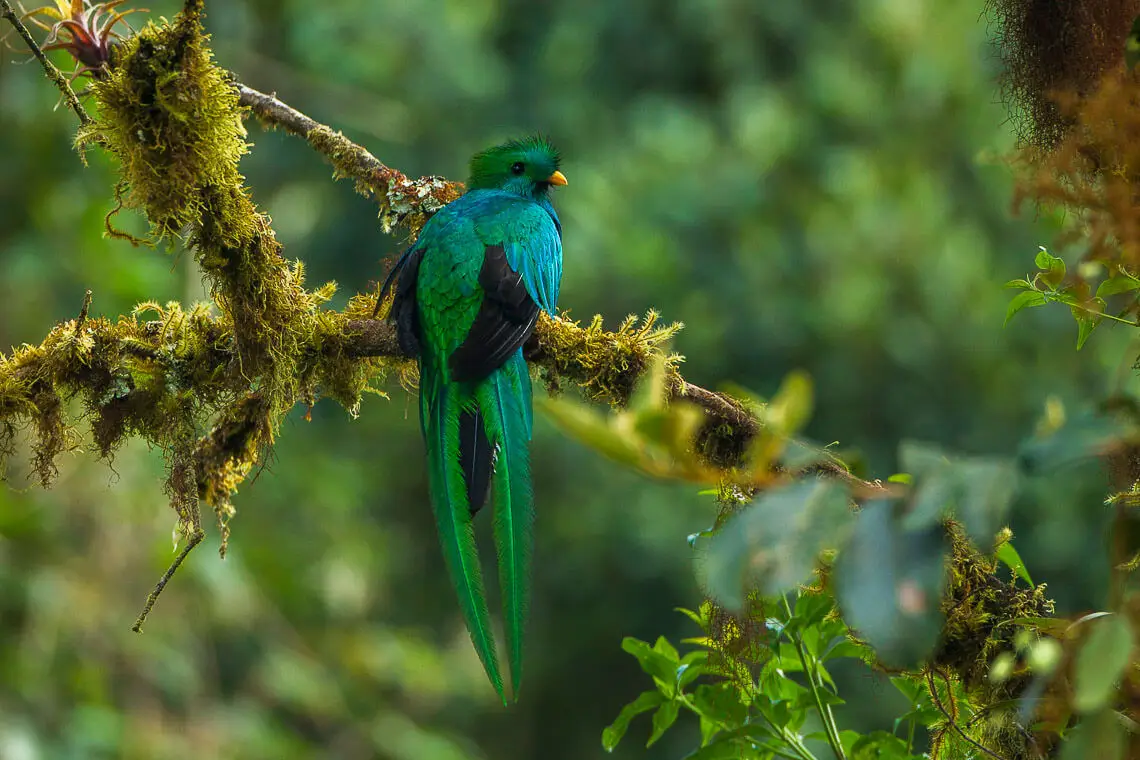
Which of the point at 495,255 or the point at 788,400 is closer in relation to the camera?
the point at 788,400

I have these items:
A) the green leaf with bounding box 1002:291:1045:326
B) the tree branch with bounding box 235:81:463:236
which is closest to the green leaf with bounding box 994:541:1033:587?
the green leaf with bounding box 1002:291:1045:326

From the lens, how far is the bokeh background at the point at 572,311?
611 cm

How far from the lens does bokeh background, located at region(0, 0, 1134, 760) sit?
6.11 meters

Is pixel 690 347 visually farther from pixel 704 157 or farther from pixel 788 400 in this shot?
pixel 788 400

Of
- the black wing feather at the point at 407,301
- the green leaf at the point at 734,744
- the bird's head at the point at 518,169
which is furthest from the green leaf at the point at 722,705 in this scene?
the bird's head at the point at 518,169

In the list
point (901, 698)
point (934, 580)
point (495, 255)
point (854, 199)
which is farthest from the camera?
point (854, 199)

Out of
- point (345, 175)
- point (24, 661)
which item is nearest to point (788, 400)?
point (345, 175)

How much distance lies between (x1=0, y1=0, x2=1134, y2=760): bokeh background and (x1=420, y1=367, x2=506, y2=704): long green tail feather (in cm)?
367

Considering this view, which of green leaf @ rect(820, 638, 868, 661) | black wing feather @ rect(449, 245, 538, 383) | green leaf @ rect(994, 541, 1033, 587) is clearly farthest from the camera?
black wing feather @ rect(449, 245, 538, 383)

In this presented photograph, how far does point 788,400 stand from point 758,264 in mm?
7695

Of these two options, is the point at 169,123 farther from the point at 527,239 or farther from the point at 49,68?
the point at 527,239

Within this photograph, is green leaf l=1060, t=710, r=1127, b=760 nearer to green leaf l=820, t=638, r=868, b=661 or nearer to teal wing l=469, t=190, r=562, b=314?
green leaf l=820, t=638, r=868, b=661

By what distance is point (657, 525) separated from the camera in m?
7.72

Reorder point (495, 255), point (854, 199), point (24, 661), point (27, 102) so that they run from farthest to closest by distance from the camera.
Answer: point (854, 199), point (27, 102), point (24, 661), point (495, 255)
